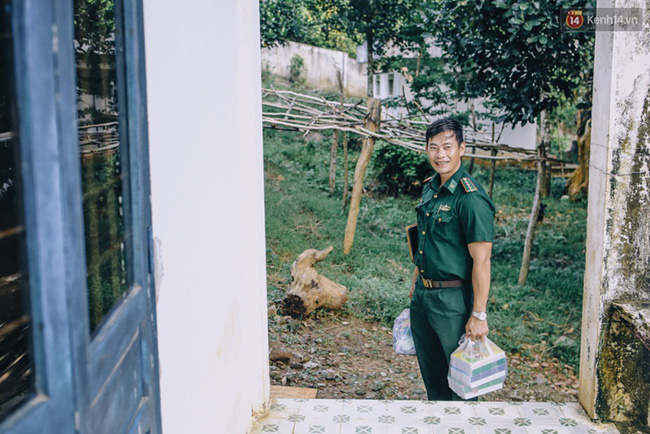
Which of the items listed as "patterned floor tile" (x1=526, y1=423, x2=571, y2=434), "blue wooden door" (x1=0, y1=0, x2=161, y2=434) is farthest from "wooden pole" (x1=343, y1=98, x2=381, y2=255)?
"blue wooden door" (x1=0, y1=0, x2=161, y2=434)

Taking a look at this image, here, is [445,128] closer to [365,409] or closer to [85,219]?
[365,409]

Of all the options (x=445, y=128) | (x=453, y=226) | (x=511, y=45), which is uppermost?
(x=511, y=45)

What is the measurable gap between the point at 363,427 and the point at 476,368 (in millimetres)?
694

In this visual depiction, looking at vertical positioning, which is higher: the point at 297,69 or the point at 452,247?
the point at 297,69

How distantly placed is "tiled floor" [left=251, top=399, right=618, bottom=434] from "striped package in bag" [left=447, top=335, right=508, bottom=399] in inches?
9.5

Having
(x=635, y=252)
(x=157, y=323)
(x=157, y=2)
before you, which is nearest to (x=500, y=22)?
(x=635, y=252)

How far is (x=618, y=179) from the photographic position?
2.93 metres

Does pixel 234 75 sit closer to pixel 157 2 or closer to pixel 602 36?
pixel 157 2

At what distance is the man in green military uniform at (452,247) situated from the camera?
116 inches

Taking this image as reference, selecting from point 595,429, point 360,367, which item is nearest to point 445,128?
point 595,429

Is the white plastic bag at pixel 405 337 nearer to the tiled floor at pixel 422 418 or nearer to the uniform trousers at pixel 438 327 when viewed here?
the uniform trousers at pixel 438 327

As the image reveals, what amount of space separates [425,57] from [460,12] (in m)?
6.10

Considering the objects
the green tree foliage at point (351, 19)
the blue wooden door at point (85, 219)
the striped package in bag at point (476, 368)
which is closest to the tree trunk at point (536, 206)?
the striped package in bag at point (476, 368)

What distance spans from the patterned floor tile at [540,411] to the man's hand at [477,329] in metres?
0.57
